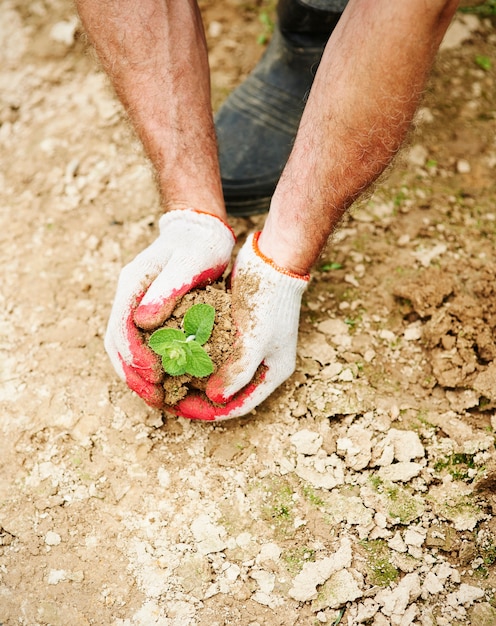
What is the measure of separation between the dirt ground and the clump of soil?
0.54 ft

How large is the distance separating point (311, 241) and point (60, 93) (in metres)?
1.46

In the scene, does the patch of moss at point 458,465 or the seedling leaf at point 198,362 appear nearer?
the seedling leaf at point 198,362

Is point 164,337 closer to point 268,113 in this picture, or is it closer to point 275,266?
point 275,266

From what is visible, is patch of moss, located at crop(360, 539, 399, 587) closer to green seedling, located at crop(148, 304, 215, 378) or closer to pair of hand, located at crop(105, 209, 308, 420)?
pair of hand, located at crop(105, 209, 308, 420)

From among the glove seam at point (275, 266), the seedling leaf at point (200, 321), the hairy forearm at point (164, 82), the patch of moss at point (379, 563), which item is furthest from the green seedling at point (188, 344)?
the patch of moss at point (379, 563)

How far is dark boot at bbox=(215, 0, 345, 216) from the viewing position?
1.90 m

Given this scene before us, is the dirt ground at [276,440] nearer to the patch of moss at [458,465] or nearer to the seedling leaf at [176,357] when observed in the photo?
the patch of moss at [458,465]

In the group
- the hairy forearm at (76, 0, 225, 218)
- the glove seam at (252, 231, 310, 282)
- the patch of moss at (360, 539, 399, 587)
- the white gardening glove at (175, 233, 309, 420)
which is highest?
the hairy forearm at (76, 0, 225, 218)

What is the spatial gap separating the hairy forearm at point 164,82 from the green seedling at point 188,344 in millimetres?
371

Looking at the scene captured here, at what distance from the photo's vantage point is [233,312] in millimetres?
1448

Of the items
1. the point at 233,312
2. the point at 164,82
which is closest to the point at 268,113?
the point at 164,82

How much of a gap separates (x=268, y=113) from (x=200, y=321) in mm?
1006

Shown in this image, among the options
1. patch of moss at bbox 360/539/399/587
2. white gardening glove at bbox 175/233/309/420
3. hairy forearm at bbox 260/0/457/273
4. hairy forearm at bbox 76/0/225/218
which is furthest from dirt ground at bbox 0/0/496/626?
hairy forearm at bbox 76/0/225/218

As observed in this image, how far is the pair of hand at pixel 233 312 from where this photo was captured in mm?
1395
